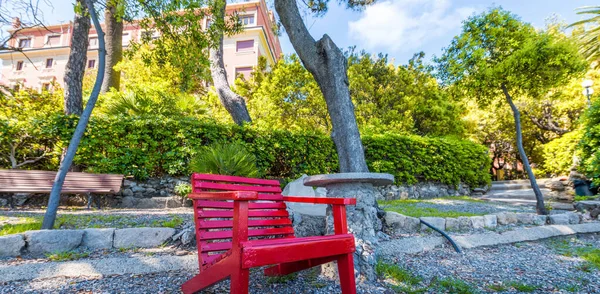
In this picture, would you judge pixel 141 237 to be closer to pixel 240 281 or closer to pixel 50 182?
pixel 240 281

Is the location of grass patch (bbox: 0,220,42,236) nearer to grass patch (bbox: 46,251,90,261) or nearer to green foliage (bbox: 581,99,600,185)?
grass patch (bbox: 46,251,90,261)

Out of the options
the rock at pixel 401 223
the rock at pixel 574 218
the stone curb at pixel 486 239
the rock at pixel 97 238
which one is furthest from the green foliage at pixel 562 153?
the rock at pixel 97 238

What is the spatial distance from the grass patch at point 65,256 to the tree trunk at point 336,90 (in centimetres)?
295

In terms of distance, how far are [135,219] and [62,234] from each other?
1028mm

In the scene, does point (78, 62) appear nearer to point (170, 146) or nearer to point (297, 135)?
point (170, 146)

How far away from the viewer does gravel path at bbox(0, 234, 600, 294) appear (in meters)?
2.01

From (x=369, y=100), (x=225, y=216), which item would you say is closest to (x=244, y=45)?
(x=369, y=100)

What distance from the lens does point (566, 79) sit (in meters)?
5.06

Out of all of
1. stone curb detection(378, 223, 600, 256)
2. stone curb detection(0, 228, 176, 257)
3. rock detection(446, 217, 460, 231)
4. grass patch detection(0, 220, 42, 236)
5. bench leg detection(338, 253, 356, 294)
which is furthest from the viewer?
rock detection(446, 217, 460, 231)

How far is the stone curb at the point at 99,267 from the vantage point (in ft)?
6.86

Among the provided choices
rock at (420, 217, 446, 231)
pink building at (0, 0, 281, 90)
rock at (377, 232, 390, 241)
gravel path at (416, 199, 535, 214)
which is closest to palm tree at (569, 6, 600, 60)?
gravel path at (416, 199, 535, 214)

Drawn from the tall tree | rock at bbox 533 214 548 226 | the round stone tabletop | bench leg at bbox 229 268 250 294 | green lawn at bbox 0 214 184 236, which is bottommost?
rock at bbox 533 214 548 226

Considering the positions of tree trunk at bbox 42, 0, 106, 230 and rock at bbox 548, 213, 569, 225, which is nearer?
tree trunk at bbox 42, 0, 106, 230

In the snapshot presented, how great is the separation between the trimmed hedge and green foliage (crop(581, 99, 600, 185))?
284cm
